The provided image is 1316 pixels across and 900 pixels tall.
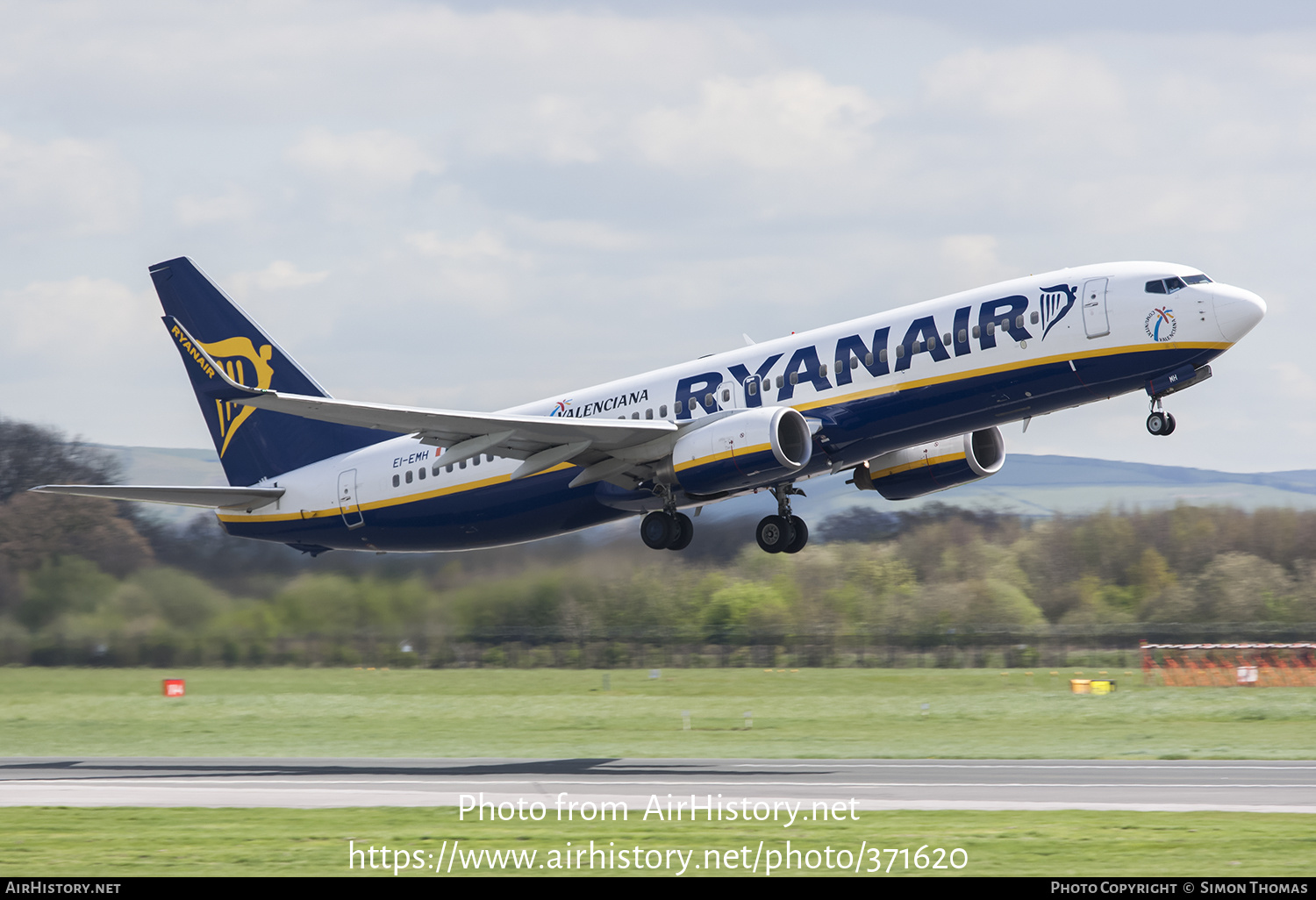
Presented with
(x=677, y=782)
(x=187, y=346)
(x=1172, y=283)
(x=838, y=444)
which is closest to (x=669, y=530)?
(x=838, y=444)

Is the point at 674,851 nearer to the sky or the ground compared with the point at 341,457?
nearer to the ground

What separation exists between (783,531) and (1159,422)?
9565 millimetres

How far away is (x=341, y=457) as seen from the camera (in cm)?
3884

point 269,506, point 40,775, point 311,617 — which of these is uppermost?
point 269,506

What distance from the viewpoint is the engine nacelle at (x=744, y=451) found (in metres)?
30.5

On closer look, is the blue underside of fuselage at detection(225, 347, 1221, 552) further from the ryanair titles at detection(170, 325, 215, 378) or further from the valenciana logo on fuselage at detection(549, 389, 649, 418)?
the ryanair titles at detection(170, 325, 215, 378)

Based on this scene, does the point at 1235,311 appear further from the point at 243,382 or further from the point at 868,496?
the point at 868,496

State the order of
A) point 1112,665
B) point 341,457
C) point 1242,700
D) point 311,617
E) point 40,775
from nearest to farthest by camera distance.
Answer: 1. point 40,775
2. point 341,457
3. point 311,617
4. point 1242,700
5. point 1112,665

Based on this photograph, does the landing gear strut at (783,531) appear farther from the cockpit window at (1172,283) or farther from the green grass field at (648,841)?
the green grass field at (648,841)

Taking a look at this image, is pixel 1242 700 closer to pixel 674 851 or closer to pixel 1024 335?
pixel 1024 335

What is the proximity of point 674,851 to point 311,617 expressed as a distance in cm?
2439

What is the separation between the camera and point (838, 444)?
3156 cm

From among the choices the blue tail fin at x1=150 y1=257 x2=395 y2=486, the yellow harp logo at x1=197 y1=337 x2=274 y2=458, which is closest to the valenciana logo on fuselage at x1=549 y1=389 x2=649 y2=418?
the blue tail fin at x1=150 y1=257 x2=395 y2=486
